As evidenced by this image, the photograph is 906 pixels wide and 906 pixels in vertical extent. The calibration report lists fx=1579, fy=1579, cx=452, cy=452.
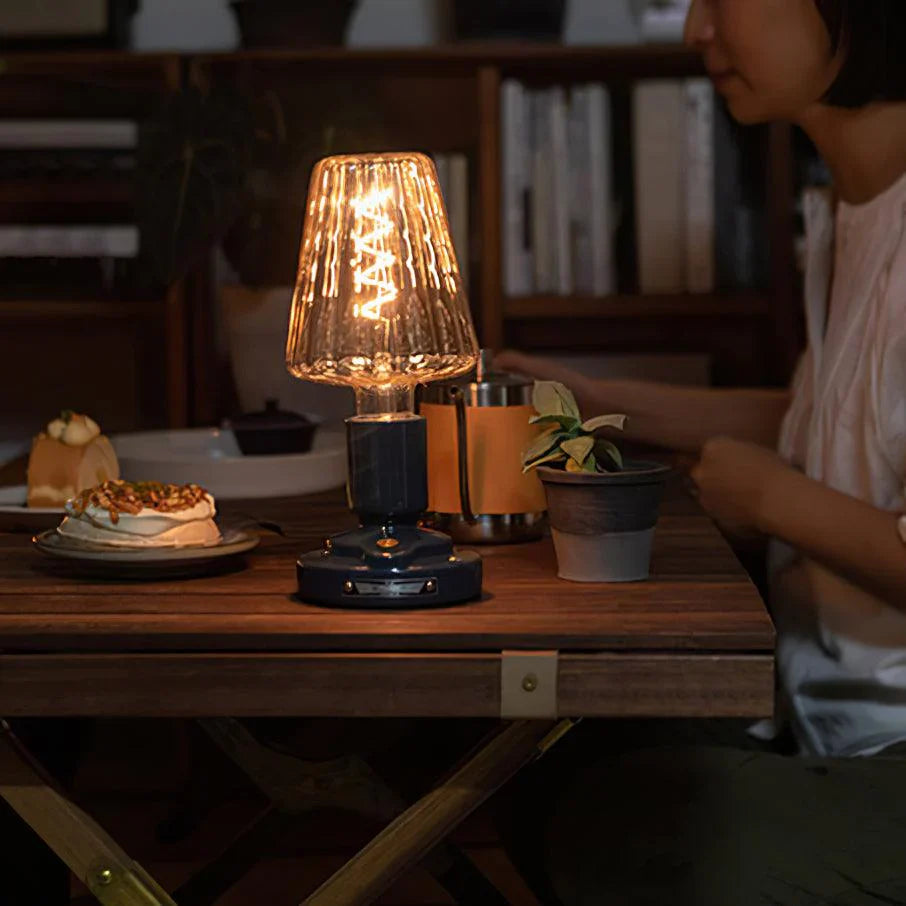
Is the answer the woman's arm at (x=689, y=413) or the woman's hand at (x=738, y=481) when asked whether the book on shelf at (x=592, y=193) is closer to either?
the woman's arm at (x=689, y=413)

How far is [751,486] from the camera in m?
1.54

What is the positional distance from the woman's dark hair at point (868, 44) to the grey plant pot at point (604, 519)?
A: 704mm

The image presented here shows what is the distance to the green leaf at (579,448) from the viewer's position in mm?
1161

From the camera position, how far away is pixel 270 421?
185 centimetres

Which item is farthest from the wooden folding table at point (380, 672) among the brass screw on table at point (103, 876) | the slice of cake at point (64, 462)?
the slice of cake at point (64, 462)

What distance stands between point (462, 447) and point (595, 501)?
0.59 feet

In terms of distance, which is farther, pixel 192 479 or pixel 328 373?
pixel 192 479

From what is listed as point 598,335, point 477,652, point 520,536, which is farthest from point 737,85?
point 598,335

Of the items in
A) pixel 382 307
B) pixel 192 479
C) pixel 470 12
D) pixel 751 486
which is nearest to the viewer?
pixel 382 307

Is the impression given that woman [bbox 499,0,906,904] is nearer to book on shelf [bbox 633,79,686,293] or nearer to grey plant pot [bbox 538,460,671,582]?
grey plant pot [bbox 538,460,671,582]

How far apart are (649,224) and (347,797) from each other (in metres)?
1.53

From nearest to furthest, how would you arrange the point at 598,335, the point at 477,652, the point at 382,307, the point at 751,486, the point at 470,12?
the point at 477,652 < the point at 382,307 < the point at 751,486 < the point at 470,12 < the point at 598,335

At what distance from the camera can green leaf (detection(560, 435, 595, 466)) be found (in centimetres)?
116

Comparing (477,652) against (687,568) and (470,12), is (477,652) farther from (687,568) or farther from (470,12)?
(470,12)
